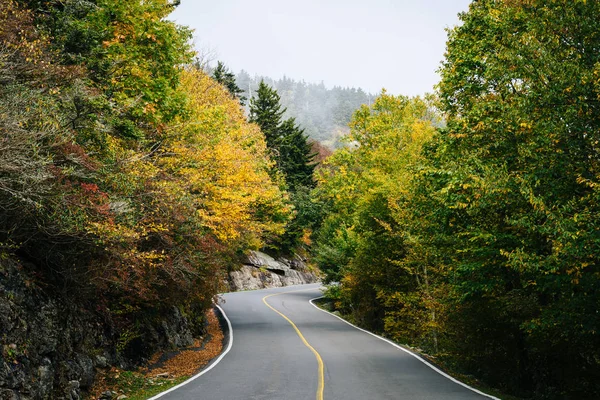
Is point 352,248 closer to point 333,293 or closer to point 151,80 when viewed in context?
point 333,293

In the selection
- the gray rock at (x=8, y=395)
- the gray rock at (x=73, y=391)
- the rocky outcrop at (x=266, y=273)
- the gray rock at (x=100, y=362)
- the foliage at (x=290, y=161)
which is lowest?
the gray rock at (x=73, y=391)

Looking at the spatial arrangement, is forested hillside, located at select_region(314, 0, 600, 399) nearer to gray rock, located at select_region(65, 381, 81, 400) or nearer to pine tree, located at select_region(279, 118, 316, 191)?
gray rock, located at select_region(65, 381, 81, 400)

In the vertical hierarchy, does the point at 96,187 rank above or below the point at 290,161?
below

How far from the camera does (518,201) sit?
33.9 ft

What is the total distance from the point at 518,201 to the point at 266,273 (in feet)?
132

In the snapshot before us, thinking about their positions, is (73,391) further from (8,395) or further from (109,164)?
(109,164)

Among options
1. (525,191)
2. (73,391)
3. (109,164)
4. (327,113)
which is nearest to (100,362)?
(73,391)

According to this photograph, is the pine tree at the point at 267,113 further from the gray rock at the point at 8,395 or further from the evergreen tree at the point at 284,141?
the gray rock at the point at 8,395

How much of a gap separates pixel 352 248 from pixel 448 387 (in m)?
17.7

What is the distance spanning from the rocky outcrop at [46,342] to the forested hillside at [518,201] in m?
9.13

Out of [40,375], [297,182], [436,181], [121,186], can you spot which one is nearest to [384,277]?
[436,181]

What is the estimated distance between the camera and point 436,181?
13.0m

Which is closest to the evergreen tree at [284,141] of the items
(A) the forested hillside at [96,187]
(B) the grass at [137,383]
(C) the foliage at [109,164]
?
(C) the foliage at [109,164]

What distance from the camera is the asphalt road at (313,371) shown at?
34.5 feet
